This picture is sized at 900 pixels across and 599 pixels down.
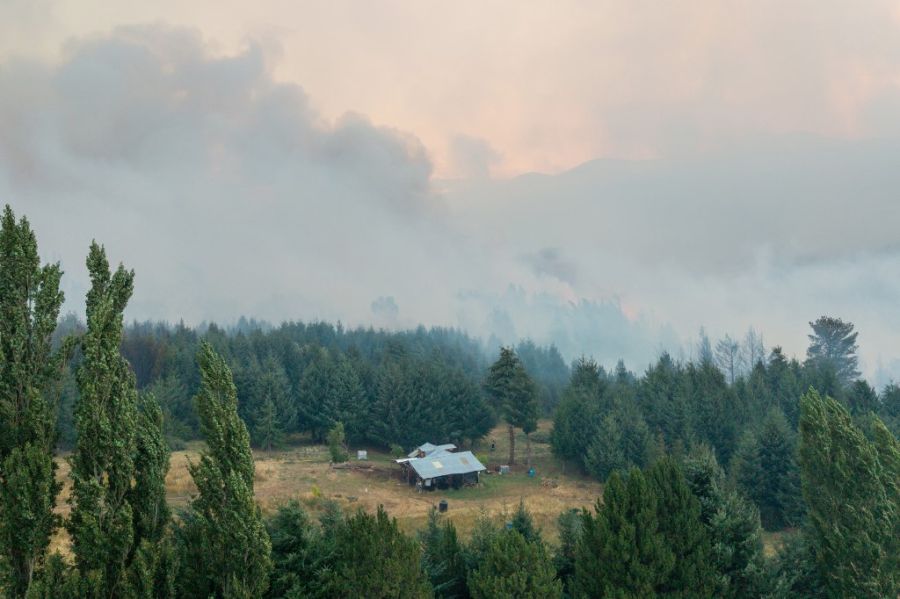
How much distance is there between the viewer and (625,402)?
8638 cm

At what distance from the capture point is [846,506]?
3066 centimetres

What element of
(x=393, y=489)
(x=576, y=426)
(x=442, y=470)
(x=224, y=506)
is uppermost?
(x=224, y=506)

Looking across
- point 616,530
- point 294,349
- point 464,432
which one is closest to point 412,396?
point 464,432

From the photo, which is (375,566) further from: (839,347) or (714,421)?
(839,347)

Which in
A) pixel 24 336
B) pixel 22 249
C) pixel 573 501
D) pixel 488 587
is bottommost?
pixel 573 501

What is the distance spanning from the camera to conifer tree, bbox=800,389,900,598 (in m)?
29.6

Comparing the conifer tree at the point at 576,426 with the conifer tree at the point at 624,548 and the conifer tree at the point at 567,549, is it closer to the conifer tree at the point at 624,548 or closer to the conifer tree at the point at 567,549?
the conifer tree at the point at 567,549

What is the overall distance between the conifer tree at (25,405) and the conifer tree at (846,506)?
38970 millimetres

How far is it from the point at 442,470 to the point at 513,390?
17.6 metres

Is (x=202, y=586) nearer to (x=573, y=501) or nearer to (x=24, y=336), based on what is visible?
(x=24, y=336)

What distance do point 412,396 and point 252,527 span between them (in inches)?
2881

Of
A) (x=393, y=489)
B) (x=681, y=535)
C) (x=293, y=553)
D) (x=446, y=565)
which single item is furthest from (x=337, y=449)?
(x=681, y=535)

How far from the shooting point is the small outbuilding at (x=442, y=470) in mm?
69500

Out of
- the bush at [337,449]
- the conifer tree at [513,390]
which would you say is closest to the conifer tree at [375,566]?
the bush at [337,449]
